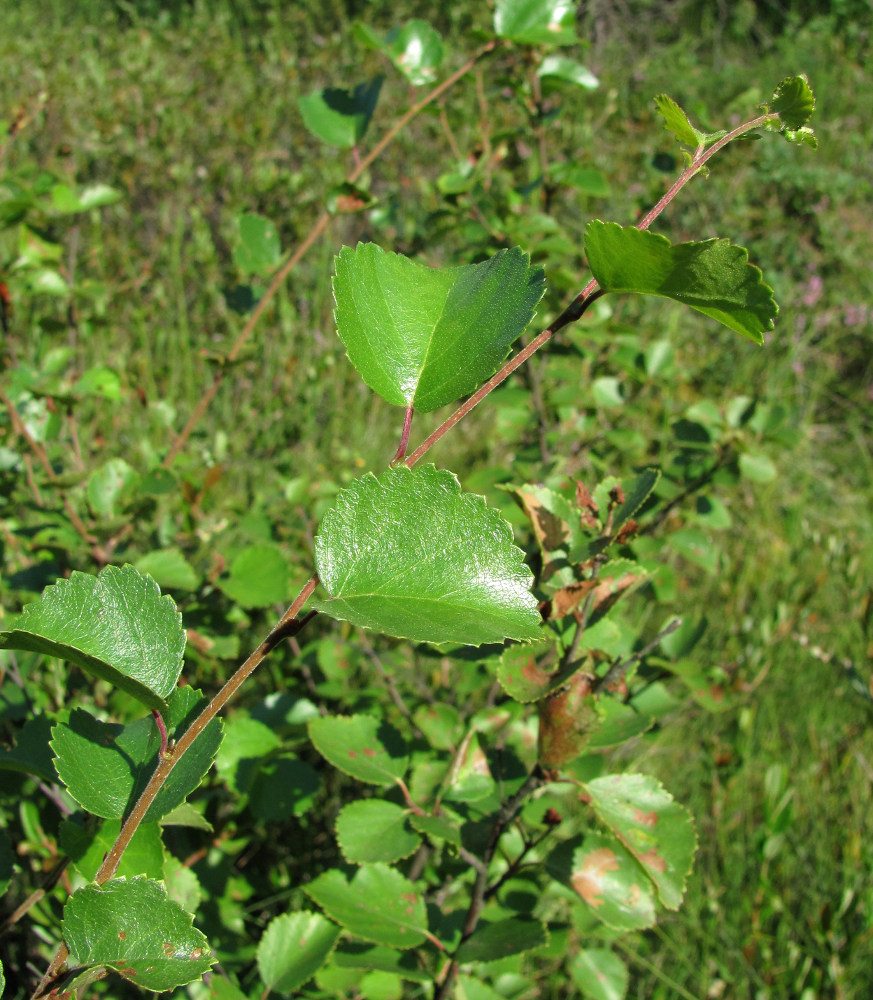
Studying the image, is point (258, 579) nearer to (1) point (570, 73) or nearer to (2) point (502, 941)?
(2) point (502, 941)

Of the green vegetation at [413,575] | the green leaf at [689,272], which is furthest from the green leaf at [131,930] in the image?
the green leaf at [689,272]

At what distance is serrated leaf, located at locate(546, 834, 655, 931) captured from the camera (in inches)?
28.5

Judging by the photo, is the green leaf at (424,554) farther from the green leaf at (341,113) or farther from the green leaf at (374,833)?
the green leaf at (341,113)

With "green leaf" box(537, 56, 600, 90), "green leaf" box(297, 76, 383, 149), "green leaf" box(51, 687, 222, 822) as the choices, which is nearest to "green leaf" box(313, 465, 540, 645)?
"green leaf" box(51, 687, 222, 822)

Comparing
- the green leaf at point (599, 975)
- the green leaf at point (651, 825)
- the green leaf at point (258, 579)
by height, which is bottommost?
the green leaf at point (599, 975)

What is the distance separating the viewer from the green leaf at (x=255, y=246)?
1.15 meters

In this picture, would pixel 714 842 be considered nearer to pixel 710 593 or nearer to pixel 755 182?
pixel 710 593

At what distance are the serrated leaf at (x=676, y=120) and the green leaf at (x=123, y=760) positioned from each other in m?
0.44

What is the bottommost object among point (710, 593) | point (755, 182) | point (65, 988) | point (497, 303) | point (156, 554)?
point (710, 593)

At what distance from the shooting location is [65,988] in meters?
0.43

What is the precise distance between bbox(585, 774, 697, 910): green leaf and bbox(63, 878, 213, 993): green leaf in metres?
0.35

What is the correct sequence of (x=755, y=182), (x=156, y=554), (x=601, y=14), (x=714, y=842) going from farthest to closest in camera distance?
(x=601, y=14) → (x=755, y=182) → (x=714, y=842) → (x=156, y=554)

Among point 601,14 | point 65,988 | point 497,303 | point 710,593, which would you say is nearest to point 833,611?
point 710,593

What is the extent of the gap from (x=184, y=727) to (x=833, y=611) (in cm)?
201
